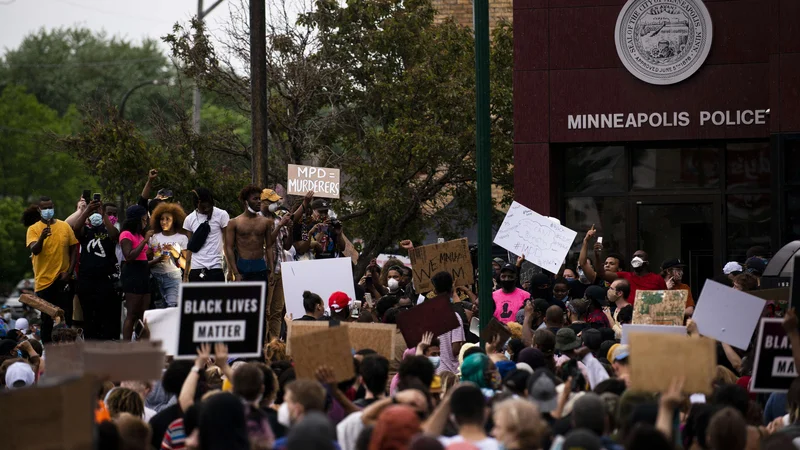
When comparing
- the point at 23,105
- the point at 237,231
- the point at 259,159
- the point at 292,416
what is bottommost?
the point at 292,416

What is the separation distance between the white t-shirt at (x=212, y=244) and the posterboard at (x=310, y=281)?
2.59 feet

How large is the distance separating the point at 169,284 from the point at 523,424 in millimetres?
9920

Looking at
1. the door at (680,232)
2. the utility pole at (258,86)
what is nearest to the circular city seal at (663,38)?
the door at (680,232)

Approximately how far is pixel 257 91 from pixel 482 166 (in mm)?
7604

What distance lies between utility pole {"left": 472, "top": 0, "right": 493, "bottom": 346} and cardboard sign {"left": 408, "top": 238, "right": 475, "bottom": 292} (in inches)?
153

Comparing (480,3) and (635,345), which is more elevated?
(480,3)

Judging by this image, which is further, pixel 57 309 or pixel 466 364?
pixel 57 309

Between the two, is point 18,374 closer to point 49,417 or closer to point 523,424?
point 49,417

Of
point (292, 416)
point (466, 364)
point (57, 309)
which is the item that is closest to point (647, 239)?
point (57, 309)

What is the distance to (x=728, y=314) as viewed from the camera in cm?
1014

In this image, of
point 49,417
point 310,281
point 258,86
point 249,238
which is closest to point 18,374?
point 249,238

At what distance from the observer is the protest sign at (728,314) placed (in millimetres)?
10086

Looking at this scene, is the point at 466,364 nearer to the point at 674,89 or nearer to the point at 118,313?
Answer: the point at 118,313

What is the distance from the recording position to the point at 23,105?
70.4 m
